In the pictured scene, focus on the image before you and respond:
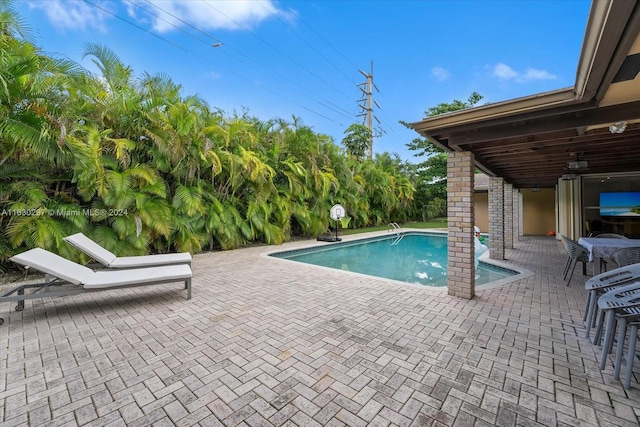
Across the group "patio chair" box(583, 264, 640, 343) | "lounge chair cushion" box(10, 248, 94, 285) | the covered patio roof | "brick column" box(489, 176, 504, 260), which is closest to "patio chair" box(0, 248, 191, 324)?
"lounge chair cushion" box(10, 248, 94, 285)

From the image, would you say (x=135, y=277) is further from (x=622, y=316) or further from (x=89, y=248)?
(x=622, y=316)

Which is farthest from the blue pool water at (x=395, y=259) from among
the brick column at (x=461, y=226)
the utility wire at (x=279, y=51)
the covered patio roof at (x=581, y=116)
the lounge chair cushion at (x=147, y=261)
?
the utility wire at (x=279, y=51)

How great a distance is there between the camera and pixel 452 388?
2326 millimetres

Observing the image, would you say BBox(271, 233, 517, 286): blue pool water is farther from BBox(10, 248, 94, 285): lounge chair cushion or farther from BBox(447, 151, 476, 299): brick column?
BBox(10, 248, 94, 285): lounge chair cushion

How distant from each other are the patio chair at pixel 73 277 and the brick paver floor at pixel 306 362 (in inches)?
14.1

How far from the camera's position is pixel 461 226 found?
4.65 metres

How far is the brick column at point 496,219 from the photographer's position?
317 inches

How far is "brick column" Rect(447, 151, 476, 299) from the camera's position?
4586mm

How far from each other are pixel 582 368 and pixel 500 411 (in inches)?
48.5

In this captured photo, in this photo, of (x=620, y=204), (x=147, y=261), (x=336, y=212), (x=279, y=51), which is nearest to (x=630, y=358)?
(x=147, y=261)

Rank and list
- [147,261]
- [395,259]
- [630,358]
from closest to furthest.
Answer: [630,358] → [147,261] → [395,259]

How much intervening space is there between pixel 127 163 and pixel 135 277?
13.4ft

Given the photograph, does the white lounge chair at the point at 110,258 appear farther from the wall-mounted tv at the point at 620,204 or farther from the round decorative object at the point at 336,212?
the wall-mounted tv at the point at 620,204

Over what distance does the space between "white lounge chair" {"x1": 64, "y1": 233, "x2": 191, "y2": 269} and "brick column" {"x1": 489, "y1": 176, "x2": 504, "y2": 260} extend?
799cm
